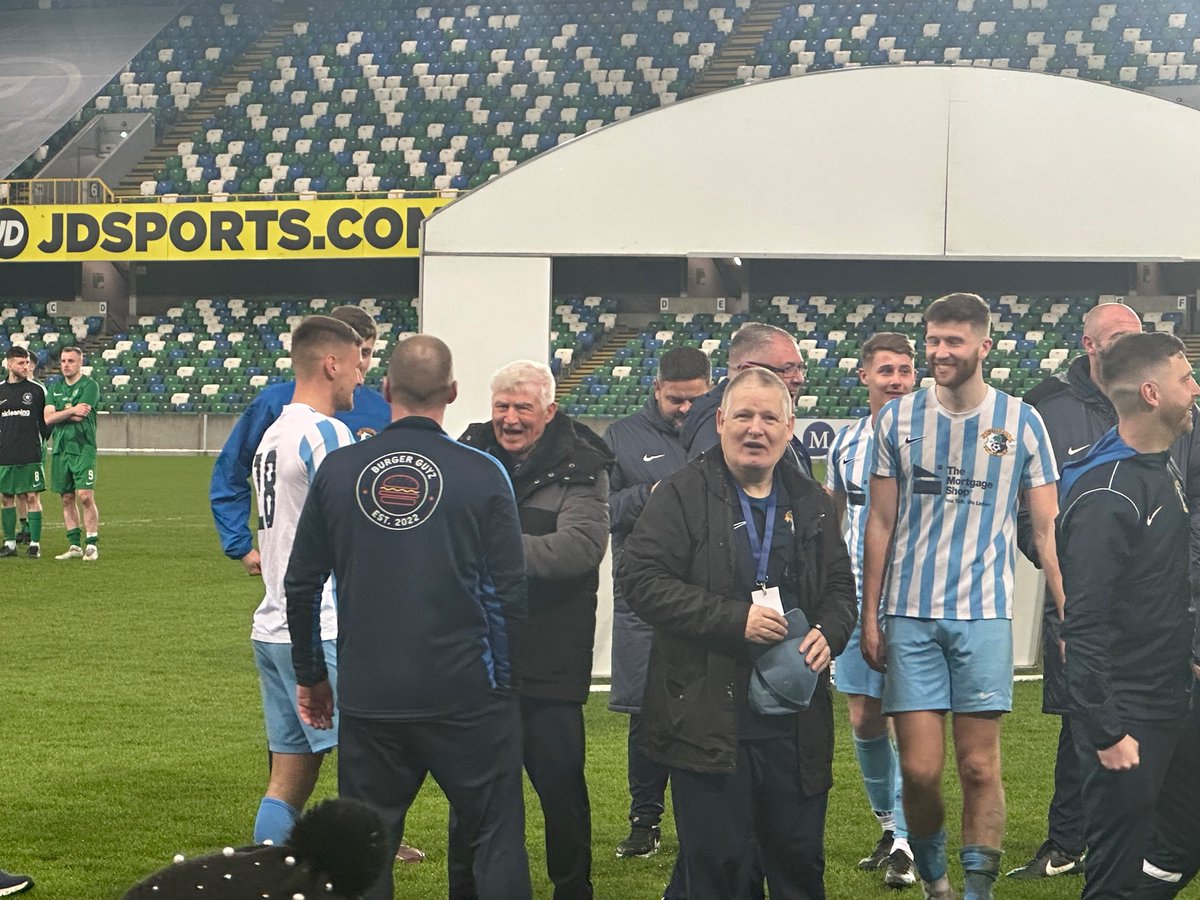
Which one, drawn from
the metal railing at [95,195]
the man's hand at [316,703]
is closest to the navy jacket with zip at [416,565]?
the man's hand at [316,703]

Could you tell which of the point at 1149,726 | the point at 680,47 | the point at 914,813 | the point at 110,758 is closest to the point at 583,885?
the point at 914,813

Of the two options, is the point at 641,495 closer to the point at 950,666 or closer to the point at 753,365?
the point at 753,365

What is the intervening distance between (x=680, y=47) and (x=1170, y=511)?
1285 inches

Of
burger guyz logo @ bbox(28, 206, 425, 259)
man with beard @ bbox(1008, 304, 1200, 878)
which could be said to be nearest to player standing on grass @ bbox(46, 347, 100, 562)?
man with beard @ bbox(1008, 304, 1200, 878)

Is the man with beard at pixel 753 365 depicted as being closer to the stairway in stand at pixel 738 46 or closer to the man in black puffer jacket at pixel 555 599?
the man in black puffer jacket at pixel 555 599

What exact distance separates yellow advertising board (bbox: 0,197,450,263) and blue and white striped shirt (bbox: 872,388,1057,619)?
26.6m

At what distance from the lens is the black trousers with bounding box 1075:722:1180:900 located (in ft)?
12.4

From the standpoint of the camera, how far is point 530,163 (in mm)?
8195

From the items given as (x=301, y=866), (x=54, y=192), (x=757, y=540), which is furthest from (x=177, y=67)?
(x=301, y=866)

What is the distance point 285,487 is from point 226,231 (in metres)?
29.1

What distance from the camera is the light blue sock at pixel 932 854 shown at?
185 inches

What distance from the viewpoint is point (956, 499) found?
4.79 metres

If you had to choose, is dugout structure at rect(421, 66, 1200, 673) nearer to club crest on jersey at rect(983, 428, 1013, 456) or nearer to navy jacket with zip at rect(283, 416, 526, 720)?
club crest on jersey at rect(983, 428, 1013, 456)

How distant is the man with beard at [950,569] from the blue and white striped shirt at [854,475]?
0.85 m
